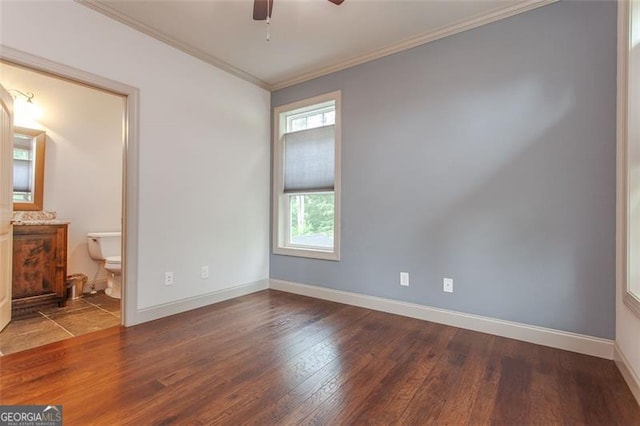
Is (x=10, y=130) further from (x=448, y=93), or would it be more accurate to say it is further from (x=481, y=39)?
(x=481, y=39)

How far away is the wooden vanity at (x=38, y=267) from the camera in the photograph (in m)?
2.94

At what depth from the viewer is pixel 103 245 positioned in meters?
3.62

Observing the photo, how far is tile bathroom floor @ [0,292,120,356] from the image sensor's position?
228cm

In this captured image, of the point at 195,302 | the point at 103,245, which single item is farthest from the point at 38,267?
the point at 195,302

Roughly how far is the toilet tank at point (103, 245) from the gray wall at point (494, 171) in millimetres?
2853

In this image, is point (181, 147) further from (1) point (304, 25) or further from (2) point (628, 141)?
(2) point (628, 141)

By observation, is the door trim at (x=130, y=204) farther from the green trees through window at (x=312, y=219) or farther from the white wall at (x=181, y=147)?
the green trees through window at (x=312, y=219)

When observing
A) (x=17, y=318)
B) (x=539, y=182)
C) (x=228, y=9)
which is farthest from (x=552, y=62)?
(x=17, y=318)

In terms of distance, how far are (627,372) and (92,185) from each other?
5.45m

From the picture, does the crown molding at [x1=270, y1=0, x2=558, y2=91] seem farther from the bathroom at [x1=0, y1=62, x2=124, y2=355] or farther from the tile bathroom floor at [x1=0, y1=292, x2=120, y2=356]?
the tile bathroom floor at [x1=0, y1=292, x2=120, y2=356]

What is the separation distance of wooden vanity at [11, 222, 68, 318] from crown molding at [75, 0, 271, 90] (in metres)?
2.19

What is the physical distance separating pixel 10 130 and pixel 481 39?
4125 mm

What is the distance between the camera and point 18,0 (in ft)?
6.61

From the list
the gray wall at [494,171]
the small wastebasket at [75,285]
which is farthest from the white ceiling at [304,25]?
the small wastebasket at [75,285]
